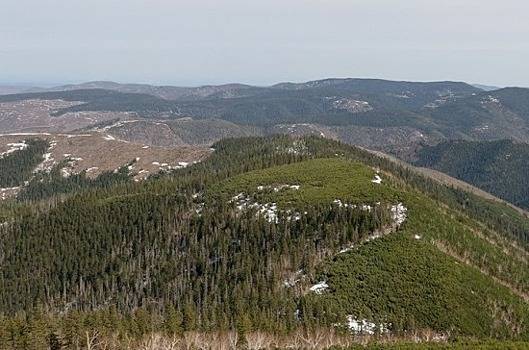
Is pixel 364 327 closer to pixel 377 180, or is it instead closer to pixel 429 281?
pixel 429 281

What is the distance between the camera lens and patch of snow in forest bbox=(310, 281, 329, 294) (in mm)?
119350

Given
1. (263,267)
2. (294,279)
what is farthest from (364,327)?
(263,267)

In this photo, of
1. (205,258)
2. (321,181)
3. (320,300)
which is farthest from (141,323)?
(321,181)

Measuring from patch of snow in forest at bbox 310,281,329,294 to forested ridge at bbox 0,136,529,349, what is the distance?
117cm

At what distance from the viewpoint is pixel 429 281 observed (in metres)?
120

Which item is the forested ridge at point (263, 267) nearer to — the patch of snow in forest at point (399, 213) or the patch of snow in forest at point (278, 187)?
the patch of snow in forest at point (278, 187)

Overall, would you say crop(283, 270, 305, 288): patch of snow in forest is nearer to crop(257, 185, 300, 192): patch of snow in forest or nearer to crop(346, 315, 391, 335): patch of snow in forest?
crop(346, 315, 391, 335): patch of snow in forest

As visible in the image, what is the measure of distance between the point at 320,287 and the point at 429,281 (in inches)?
945

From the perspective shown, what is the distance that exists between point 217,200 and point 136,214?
29465mm

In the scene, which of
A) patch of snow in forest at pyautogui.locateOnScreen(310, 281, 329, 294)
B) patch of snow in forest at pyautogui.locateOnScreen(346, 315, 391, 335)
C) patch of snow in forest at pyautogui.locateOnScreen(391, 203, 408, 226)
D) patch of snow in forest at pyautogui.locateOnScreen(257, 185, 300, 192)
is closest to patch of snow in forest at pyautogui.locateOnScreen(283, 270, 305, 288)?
patch of snow in forest at pyautogui.locateOnScreen(310, 281, 329, 294)

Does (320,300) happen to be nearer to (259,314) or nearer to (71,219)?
(259,314)

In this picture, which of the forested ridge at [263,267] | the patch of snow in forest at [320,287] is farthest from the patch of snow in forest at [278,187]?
the patch of snow in forest at [320,287]

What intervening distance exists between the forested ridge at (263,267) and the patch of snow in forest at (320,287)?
3.83ft

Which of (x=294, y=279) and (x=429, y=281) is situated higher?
(x=429, y=281)
